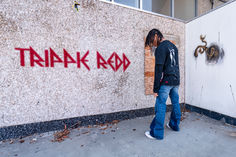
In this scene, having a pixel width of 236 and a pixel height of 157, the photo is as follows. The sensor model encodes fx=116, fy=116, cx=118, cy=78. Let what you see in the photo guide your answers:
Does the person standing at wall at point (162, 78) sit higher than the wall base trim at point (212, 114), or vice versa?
the person standing at wall at point (162, 78)

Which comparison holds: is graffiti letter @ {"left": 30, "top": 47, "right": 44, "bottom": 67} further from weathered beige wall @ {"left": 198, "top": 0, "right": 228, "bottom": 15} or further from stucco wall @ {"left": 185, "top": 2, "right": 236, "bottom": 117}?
weathered beige wall @ {"left": 198, "top": 0, "right": 228, "bottom": 15}

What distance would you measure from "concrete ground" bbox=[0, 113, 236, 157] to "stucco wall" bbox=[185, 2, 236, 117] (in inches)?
22.9

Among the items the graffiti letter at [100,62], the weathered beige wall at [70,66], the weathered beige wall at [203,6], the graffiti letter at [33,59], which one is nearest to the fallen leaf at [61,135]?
the weathered beige wall at [70,66]

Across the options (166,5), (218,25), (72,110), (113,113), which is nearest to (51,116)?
(72,110)

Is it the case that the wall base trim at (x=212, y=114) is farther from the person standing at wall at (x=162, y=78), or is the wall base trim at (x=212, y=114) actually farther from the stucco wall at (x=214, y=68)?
the person standing at wall at (x=162, y=78)

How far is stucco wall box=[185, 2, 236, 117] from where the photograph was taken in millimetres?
2365

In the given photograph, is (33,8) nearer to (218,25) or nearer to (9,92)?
(9,92)

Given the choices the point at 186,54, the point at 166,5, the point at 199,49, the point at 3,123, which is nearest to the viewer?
the point at 3,123

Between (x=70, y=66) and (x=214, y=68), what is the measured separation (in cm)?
320

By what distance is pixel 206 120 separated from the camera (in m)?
2.64

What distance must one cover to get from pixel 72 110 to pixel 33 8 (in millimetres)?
2047

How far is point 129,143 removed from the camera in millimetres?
1851

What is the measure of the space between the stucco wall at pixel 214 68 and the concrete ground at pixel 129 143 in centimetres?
58

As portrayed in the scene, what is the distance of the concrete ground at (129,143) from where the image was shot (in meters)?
1.62
